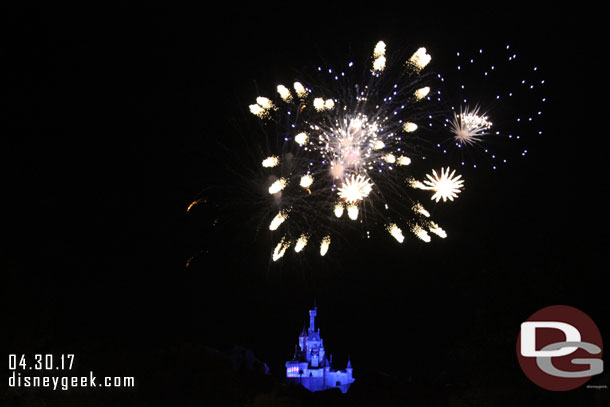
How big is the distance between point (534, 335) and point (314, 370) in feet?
90.0

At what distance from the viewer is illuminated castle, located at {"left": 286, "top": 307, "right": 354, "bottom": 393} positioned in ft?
136

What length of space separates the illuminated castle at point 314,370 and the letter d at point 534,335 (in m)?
24.9

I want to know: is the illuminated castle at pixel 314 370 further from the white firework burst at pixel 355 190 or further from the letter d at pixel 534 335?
the white firework burst at pixel 355 190

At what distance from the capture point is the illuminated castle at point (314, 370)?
136ft

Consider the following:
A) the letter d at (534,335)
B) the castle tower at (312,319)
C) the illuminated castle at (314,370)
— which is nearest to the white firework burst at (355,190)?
the letter d at (534,335)

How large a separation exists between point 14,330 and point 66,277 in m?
2.68

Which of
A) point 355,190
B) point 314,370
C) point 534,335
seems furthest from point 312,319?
point 355,190

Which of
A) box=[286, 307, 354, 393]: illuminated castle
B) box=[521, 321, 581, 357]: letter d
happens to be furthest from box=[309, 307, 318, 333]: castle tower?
box=[521, 321, 581, 357]: letter d

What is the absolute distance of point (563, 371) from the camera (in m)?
16.6

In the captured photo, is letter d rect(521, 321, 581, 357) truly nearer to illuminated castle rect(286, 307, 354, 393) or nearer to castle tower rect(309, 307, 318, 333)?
illuminated castle rect(286, 307, 354, 393)

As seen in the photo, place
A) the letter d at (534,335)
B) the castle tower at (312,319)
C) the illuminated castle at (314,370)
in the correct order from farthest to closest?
the castle tower at (312,319) < the illuminated castle at (314,370) < the letter d at (534,335)

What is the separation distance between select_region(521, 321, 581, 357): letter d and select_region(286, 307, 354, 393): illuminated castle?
24868 millimetres

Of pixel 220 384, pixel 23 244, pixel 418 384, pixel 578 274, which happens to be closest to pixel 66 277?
pixel 23 244

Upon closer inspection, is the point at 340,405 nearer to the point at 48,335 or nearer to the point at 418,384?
the point at 418,384
